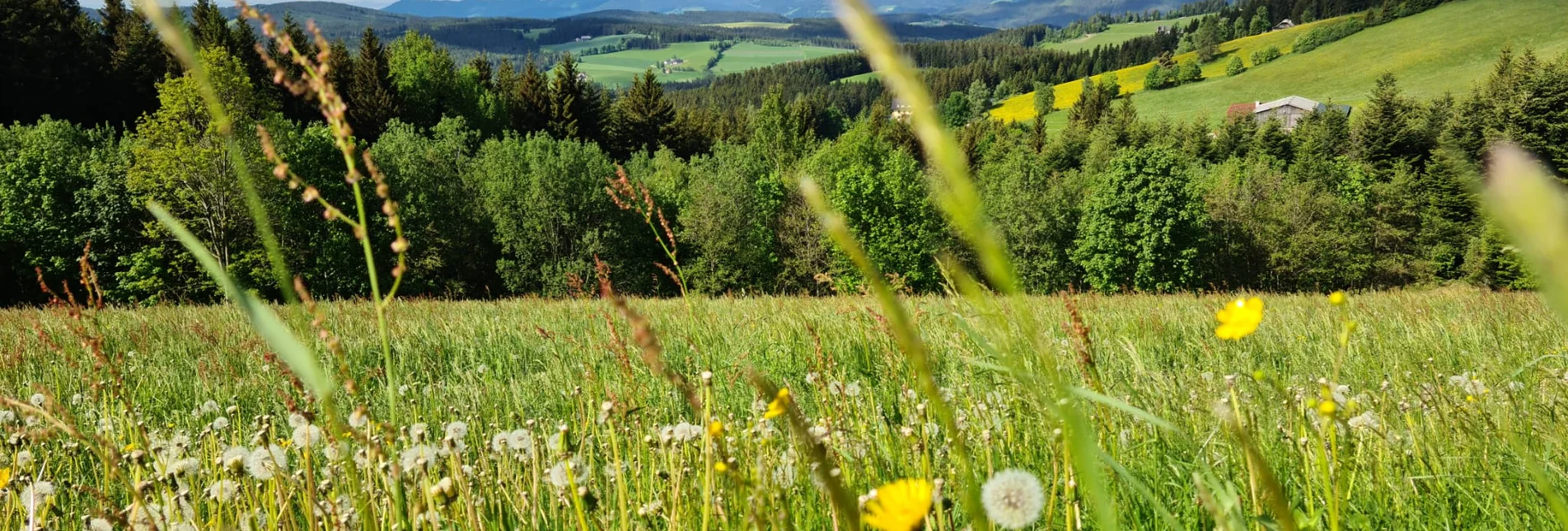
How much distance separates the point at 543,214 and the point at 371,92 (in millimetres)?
15619

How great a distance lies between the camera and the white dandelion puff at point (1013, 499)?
899mm

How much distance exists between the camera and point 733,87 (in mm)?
137500

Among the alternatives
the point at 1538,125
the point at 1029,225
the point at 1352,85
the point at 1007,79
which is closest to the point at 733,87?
the point at 1007,79

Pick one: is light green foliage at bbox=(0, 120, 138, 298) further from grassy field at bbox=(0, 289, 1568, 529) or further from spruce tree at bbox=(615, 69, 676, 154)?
spruce tree at bbox=(615, 69, 676, 154)

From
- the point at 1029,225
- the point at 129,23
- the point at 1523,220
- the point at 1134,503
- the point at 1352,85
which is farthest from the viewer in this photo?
the point at 1352,85

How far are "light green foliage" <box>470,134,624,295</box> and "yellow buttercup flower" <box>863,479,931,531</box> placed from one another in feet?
114

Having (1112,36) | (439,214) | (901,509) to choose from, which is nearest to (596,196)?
(439,214)

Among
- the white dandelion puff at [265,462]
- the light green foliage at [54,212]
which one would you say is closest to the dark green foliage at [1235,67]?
the light green foliage at [54,212]

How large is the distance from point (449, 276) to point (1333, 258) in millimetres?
41246

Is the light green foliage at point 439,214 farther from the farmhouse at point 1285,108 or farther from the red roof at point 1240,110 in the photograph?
the farmhouse at point 1285,108

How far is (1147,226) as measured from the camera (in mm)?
37375

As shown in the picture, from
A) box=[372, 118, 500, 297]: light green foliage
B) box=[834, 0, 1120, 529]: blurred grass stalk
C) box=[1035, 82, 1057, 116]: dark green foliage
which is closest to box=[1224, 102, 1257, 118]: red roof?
box=[1035, 82, 1057, 116]: dark green foliage

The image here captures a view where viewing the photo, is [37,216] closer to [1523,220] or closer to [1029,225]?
[1523,220]

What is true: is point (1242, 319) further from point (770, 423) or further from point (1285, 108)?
point (1285, 108)
